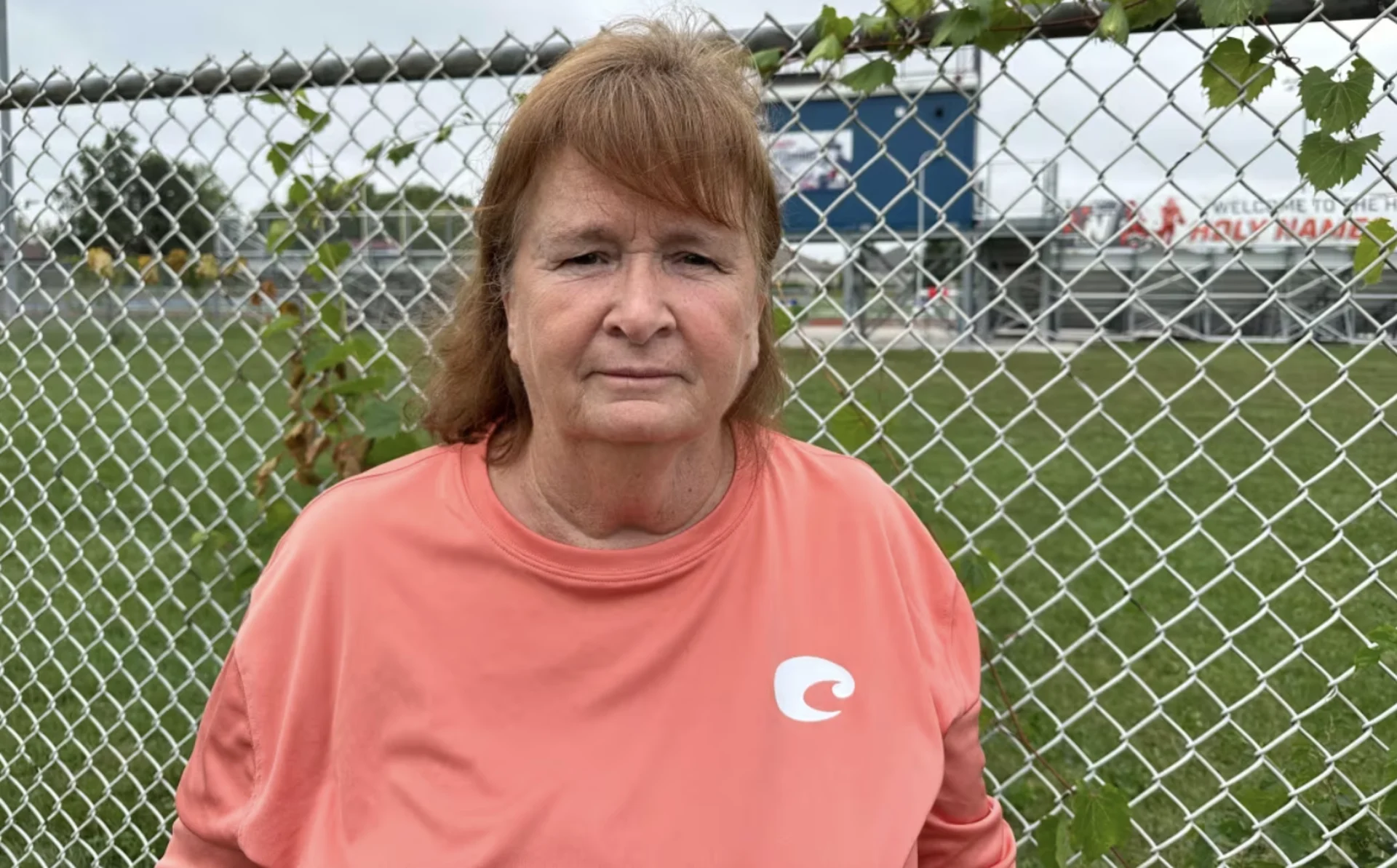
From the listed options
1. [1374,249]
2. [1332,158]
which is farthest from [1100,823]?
[1332,158]

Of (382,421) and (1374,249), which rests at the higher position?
(1374,249)

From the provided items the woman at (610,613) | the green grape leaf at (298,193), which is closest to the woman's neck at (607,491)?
the woman at (610,613)

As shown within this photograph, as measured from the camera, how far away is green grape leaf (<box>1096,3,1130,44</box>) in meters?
1.69

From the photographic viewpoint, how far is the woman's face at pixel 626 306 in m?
1.34

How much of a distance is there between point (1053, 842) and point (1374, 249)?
1.24 m

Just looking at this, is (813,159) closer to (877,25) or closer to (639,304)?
(877,25)

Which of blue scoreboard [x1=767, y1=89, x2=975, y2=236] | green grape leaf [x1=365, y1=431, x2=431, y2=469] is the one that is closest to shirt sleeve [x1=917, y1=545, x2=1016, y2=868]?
blue scoreboard [x1=767, y1=89, x2=975, y2=236]

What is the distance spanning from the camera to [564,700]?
140 centimetres

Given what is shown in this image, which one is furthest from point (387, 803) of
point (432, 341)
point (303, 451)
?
point (303, 451)

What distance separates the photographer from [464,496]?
1.51 m

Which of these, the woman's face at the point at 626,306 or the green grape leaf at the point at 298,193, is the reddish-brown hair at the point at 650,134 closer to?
the woman's face at the point at 626,306

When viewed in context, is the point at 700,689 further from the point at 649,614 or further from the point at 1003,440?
the point at 1003,440

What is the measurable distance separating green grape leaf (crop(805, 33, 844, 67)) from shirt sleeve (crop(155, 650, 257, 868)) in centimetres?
135

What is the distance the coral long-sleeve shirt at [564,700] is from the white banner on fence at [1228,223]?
33.5 inches
